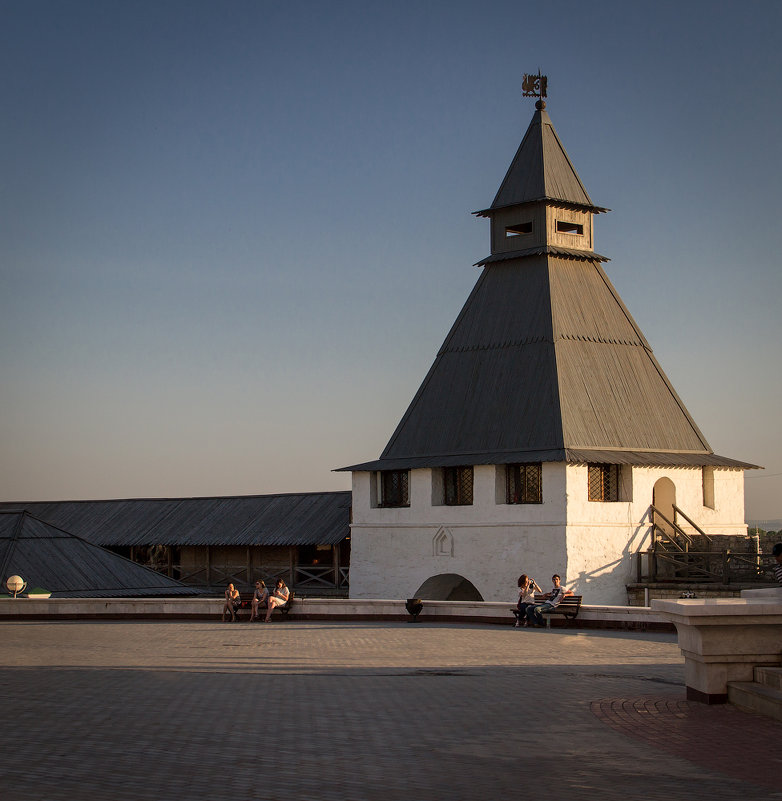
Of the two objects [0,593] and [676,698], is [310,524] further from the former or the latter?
[676,698]

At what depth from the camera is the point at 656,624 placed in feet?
73.9

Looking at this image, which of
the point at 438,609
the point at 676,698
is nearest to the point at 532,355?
the point at 438,609

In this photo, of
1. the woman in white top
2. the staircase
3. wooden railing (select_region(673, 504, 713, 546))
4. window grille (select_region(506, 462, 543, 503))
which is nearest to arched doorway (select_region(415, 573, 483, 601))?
window grille (select_region(506, 462, 543, 503))

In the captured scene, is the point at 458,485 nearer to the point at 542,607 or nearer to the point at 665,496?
the point at 665,496

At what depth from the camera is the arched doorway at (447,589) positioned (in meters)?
41.1

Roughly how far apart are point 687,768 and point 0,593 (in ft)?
95.0

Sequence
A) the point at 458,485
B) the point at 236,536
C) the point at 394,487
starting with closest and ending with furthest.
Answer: the point at 458,485
the point at 394,487
the point at 236,536

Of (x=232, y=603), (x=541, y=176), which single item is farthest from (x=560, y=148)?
(x=232, y=603)

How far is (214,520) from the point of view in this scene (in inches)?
2032

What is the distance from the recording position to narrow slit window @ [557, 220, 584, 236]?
145 feet

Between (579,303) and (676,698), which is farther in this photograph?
(579,303)

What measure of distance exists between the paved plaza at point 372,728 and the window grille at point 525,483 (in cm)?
1992

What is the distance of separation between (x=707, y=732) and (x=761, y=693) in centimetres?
105

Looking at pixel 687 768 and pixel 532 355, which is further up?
pixel 532 355
